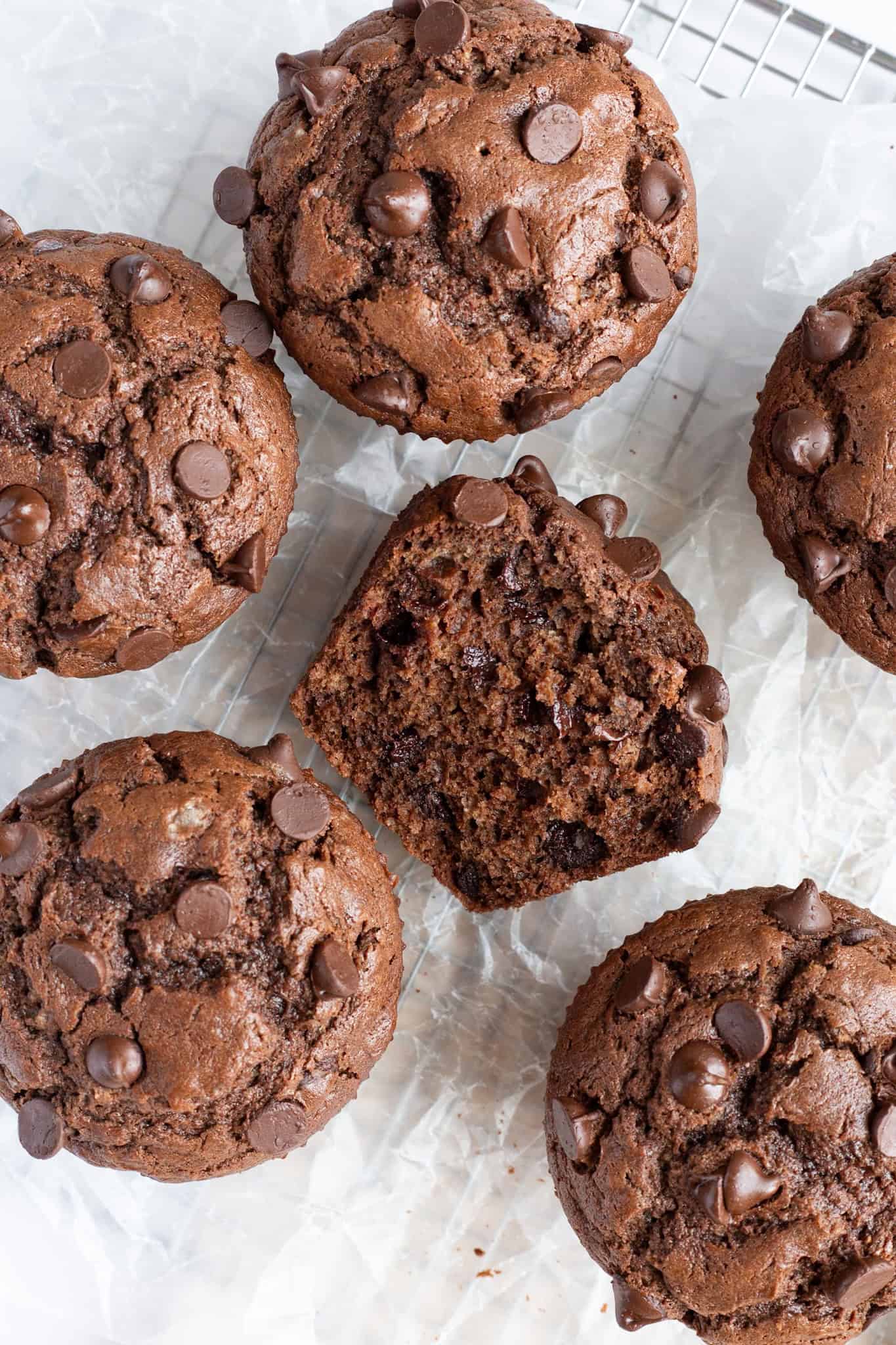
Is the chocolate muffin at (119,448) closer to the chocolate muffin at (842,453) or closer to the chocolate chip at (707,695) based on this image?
the chocolate chip at (707,695)

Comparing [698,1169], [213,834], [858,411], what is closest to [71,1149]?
[213,834]

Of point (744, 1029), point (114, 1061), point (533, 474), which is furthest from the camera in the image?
point (533, 474)

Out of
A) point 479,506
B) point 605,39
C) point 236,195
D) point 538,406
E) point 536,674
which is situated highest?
point 605,39

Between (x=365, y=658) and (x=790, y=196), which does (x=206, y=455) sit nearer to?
(x=365, y=658)

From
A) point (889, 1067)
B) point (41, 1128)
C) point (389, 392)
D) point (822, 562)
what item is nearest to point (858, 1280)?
point (889, 1067)

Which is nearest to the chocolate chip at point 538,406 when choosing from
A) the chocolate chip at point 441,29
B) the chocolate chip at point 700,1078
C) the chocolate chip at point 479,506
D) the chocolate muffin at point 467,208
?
the chocolate muffin at point 467,208

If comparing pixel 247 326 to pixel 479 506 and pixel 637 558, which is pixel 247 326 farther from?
pixel 637 558
